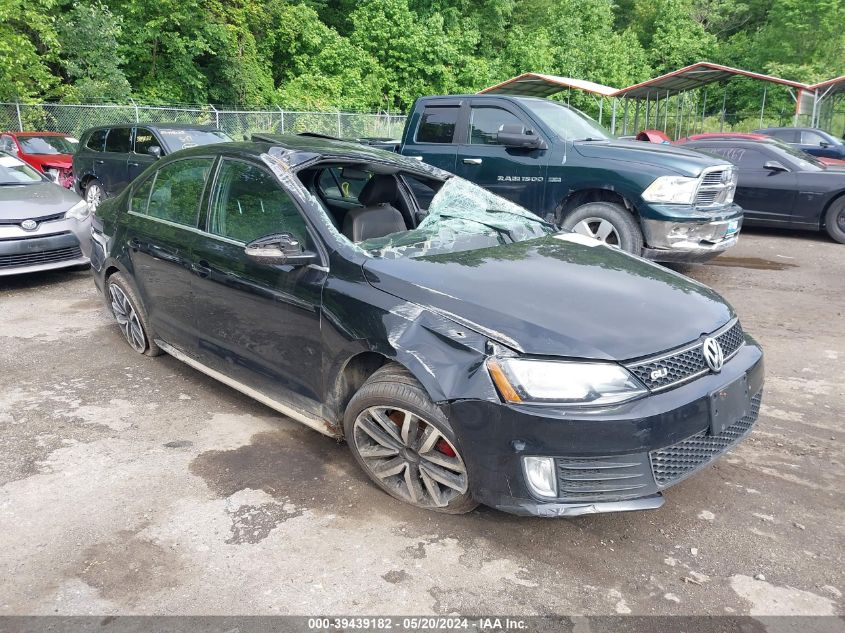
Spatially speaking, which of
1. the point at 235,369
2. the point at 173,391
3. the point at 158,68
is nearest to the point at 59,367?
the point at 173,391

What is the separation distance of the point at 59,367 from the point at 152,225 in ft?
4.48

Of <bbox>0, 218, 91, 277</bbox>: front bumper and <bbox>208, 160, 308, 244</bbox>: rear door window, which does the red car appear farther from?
<bbox>208, 160, 308, 244</bbox>: rear door window

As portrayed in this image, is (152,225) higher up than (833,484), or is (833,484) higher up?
(152,225)

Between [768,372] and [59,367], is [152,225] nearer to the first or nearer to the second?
[59,367]

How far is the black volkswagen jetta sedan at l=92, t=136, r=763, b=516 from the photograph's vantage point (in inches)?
103

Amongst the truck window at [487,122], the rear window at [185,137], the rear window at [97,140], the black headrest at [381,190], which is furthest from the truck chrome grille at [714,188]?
the rear window at [97,140]

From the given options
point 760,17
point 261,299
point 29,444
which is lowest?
point 29,444

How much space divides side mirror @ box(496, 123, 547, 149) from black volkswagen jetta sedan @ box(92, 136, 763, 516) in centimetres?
296

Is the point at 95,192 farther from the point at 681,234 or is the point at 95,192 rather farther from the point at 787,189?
the point at 787,189

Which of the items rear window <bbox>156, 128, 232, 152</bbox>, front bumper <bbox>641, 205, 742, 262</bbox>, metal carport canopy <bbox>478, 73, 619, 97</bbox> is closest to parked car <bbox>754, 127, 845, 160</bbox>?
metal carport canopy <bbox>478, 73, 619, 97</bbox>

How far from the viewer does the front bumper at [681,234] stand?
651 cm

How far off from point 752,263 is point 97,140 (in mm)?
10445

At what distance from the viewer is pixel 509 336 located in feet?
8.77

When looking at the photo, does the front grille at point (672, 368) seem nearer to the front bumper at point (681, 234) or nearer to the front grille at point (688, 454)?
the front grille at point (688, 454)
